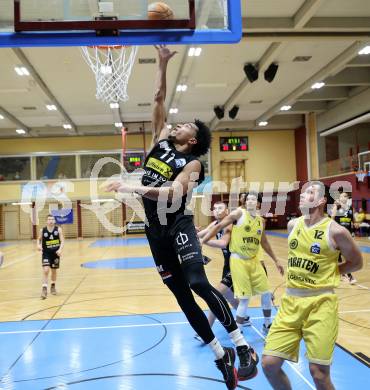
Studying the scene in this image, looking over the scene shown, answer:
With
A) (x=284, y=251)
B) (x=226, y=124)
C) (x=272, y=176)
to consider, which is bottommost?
(x=284, y=251)

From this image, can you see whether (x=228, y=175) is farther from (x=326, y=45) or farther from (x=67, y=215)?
(x=326, y=45)

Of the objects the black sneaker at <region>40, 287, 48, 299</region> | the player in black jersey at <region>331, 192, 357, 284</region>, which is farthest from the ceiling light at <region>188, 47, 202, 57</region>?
the black sneaker at <region>40, 287, 48, 299</region>

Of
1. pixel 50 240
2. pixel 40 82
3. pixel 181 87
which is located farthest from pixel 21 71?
pixel 50 240

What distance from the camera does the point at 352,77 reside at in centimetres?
1900

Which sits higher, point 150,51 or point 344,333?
point 150,51

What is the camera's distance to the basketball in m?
4.09

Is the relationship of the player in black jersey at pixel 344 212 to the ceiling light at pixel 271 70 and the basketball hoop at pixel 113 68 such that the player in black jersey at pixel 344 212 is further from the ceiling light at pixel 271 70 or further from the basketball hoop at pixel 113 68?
the ceiling light at pixel 271 70

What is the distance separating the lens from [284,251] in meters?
15.1

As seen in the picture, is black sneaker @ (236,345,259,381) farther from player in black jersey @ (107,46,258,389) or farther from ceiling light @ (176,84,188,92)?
ceiling light @ (176,84,188,92)

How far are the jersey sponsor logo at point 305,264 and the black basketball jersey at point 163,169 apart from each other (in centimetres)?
97

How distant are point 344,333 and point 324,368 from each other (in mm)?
2842

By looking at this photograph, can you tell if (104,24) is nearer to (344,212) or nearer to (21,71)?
(344,212)

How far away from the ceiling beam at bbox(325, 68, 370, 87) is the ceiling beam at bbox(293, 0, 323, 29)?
7656mm

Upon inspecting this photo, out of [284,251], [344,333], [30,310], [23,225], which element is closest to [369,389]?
[344,333]
